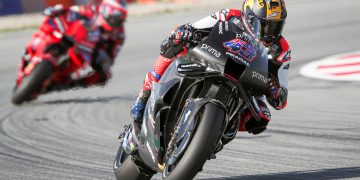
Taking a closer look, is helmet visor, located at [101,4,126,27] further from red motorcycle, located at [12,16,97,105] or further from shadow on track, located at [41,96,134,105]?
shadow on track, located at [41,96,134,105]

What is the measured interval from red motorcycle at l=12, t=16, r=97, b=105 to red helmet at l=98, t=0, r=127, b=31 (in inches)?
10.9

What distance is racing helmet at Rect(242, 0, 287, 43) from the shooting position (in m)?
5.13

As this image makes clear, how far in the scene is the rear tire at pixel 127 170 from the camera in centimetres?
556

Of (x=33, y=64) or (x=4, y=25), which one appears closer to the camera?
(x=33, y=64)

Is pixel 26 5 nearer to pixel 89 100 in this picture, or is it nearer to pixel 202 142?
pixel 89 100

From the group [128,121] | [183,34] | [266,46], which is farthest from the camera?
[128,121]

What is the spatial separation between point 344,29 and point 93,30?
7.55 metres

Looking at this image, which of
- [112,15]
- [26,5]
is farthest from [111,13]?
[26,5]

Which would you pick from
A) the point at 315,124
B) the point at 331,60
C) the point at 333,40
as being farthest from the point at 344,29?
the point at 315,124

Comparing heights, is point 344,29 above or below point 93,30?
below

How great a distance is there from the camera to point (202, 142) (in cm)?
461

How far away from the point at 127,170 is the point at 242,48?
53.1 inches

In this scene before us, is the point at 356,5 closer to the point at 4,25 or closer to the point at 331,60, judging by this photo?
the point at 331,60

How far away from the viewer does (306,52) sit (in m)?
14.9
